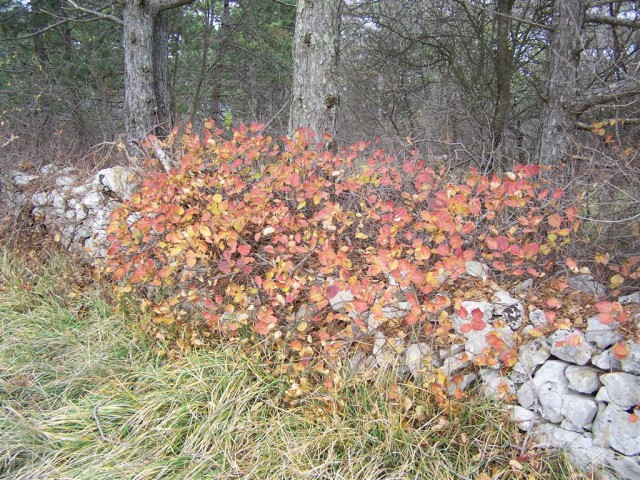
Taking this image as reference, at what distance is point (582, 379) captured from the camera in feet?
6.49

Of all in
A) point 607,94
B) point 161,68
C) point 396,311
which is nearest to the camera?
point 396,311

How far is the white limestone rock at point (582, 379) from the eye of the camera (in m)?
1.96

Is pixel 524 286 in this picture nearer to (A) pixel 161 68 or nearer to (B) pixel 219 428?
(B) pixel 219 428

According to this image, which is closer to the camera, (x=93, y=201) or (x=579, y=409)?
(x=579, y=409)

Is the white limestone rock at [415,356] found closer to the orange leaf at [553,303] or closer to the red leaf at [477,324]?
the red leaf at [477,324]

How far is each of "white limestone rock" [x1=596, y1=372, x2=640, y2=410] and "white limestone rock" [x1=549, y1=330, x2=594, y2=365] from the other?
4.9 inches

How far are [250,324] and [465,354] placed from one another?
1.29 m

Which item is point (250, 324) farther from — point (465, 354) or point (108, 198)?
point (108, 198)

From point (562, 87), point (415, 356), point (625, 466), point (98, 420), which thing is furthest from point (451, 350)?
point (562, 87)

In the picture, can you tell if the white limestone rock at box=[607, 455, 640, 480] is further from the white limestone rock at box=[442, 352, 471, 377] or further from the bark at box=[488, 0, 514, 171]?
the bark at box=[488, 0, 514, 171]

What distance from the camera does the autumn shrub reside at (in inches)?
97.0

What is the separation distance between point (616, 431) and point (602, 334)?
16.6 inches

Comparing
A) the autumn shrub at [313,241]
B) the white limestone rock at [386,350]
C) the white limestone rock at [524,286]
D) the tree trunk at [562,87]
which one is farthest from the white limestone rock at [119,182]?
the tree trunk at [562,87]

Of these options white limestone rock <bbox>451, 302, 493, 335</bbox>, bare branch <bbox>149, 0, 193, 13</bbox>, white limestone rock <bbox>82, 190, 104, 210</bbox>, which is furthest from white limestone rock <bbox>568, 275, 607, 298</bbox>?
bare branch <bbox>149, 0, 193, 13</bbox>
